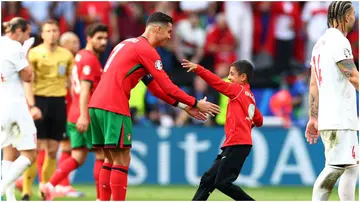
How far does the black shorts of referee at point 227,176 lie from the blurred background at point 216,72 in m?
6.02

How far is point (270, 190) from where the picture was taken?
1577 centimetres

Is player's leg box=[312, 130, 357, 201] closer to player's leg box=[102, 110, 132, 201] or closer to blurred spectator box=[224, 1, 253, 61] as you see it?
player's leg box=[102, 110, 132, 201]

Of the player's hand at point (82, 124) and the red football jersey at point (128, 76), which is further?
the player's hand at point (82, 124)

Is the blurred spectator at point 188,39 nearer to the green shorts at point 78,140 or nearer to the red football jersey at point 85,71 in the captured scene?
the red football jersey at point 85,71

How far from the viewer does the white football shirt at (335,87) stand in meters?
9.79

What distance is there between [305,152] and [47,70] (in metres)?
5.12

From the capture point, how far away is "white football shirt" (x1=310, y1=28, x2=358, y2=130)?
979 cm

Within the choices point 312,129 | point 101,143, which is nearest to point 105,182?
point 101,143

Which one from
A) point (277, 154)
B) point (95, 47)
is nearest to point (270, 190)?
point (277, 154)

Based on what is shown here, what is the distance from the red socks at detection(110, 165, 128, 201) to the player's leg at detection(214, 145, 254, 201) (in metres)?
0.95

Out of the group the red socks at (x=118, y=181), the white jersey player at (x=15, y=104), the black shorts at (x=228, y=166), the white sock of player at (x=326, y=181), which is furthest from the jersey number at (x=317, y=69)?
the white jersey player at (x=15, y=104)

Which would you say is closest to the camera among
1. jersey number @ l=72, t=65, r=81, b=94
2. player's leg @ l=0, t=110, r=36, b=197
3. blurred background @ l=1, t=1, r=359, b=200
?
player's leg @ l=0, t=110, r=36, b=197

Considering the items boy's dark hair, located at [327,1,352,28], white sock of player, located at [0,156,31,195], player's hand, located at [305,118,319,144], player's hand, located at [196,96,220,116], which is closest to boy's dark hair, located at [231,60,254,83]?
player's hand, located at [196,96,220,116]

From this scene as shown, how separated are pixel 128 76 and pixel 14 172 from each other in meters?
2.02
